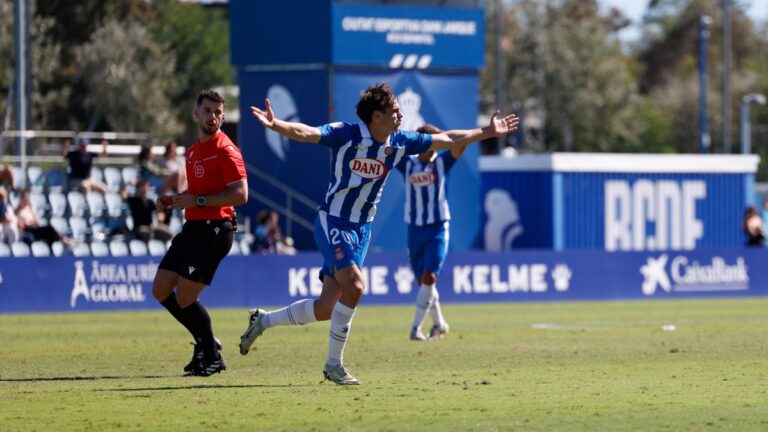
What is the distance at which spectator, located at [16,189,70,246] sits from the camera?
27272 millimetres

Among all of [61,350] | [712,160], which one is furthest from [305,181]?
[61,350]

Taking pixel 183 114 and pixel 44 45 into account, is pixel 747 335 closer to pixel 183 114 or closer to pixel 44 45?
pixel 44 45

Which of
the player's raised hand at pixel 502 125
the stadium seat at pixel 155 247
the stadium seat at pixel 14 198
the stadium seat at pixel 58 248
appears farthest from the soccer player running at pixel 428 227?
the stadium seat at pixel 14 198

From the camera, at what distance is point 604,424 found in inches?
386

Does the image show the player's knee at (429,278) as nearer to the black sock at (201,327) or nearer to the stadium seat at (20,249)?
the black sock at (201,327)

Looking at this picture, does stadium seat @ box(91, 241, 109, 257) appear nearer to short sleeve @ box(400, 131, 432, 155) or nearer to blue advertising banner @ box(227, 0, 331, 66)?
blue advertising banner @ box(227, 0, 331, 66)

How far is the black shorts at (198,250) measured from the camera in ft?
42.2

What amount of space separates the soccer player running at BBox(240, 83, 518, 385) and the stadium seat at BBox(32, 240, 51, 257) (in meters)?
15.4

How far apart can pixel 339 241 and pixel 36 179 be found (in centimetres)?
1899

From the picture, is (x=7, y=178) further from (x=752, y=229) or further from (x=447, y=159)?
(x=752, y=229)

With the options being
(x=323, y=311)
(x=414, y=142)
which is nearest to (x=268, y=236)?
(x=323, y=311)

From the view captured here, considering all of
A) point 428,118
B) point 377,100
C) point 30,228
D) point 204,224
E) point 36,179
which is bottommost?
point 30,228

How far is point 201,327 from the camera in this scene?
13.1 m

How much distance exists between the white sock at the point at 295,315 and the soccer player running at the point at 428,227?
517cm
